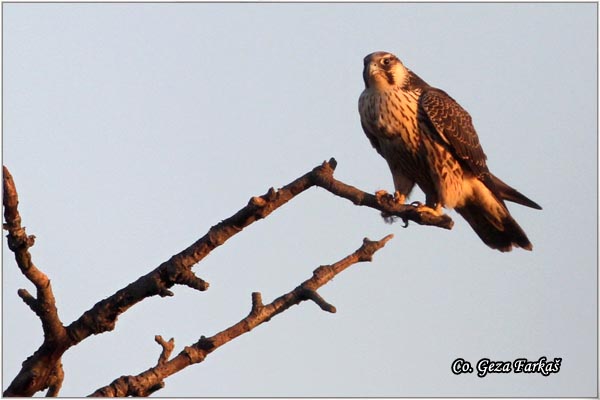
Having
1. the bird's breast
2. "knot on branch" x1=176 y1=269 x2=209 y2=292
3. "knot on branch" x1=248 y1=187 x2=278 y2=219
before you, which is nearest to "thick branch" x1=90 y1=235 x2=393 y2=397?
"knot on branch" x1=176 y1=269 x2=209 y2=292

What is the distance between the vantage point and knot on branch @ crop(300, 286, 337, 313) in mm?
3610

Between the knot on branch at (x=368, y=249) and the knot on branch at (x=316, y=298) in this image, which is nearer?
the knot on branch at (x=316, y=298)

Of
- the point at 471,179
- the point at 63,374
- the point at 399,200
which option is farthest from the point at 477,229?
the point at 63,374

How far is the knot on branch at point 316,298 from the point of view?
142 inches

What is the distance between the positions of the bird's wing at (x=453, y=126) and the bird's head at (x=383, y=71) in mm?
272

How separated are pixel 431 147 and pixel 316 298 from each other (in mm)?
3728

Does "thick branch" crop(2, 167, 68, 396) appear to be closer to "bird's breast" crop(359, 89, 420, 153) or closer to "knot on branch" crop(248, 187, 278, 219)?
"knot on branch" crop(248, 187, 278, 219)

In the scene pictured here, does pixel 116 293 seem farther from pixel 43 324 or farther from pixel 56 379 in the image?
pixel 56 379

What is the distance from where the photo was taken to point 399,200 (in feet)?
23.9

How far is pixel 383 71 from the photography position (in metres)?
7.34

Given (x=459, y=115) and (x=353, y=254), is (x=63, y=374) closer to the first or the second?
(x=353, y=254)

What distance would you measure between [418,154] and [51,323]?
4.02 m

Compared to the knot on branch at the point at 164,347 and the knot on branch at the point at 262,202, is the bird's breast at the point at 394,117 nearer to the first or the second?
the knot on branch at the point at 262,202

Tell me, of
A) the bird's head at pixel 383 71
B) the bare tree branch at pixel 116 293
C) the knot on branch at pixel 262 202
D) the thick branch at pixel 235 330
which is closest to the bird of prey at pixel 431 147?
the bird's head at pixel 383 71
